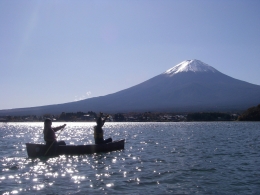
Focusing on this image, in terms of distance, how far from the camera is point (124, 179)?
1329 cm

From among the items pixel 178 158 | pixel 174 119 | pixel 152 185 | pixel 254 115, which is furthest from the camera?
pixel 174 119

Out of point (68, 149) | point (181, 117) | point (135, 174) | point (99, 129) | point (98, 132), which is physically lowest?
point (135, 174)

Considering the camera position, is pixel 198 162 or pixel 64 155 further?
pixel 64 155

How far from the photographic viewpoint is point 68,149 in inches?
822

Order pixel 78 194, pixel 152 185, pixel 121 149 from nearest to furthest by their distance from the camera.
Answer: pixel 78 194 → pixel 152 185 → pixel 121 149

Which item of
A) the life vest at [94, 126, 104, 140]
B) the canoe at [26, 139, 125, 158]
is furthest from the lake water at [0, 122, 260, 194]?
the life vest at [94, 126, 104, 140]

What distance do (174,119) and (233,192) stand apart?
11578cm

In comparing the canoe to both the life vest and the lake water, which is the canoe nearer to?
the lake water

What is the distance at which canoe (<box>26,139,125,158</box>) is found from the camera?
20062 mm

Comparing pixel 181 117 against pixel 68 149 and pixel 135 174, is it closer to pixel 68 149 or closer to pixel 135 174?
pixel 68 149

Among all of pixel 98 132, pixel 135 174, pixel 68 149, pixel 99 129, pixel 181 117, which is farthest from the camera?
pixel 181 117

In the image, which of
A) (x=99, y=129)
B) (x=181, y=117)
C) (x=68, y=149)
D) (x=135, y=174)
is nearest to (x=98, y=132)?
(x=99, y=129)

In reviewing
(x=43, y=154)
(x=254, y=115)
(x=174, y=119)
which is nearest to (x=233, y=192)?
(x=43, y=154)

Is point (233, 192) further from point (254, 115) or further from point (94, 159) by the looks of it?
point (254, 115)
